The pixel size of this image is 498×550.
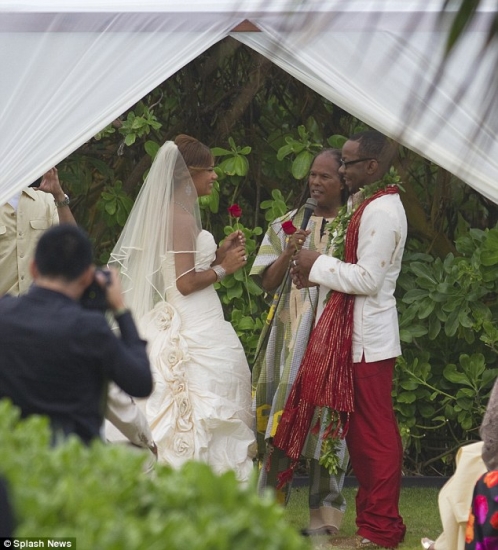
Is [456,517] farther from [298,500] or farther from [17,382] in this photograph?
[298,500]

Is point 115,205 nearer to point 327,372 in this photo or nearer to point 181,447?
point 181,447

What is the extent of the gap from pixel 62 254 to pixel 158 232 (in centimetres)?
269

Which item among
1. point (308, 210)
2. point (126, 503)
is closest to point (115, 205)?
point (308, 210)

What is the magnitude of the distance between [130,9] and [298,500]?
3381mm

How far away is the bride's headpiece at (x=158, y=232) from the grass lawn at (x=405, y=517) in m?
1.58

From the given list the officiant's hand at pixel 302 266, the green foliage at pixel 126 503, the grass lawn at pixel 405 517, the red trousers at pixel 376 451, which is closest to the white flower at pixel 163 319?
the officiant's hand at pixel 302 266

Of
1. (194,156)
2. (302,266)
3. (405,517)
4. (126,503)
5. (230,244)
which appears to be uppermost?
(194,156)

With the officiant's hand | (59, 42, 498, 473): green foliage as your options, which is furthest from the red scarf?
(59, 42, 498, 473): green foliage

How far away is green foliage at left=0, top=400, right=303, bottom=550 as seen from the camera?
5.61ft

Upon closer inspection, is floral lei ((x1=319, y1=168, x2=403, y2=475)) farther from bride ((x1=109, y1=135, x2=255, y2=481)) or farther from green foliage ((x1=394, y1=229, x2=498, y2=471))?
green foliage ((x1=394, y1=229, x2=498, y2=471))

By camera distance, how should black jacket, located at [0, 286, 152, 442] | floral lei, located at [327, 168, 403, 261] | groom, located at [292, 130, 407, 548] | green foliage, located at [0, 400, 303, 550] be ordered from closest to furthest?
green foliage, located at [0, 400, 303, 550], black jacket, located at [0, 286, 152, 442], groom, located at [292, 130, 407, 548], floral lei, located at [327, 168, 403, 261]

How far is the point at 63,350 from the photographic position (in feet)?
10.6

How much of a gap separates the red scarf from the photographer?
2160mm

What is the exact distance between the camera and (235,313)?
7.46 meters
